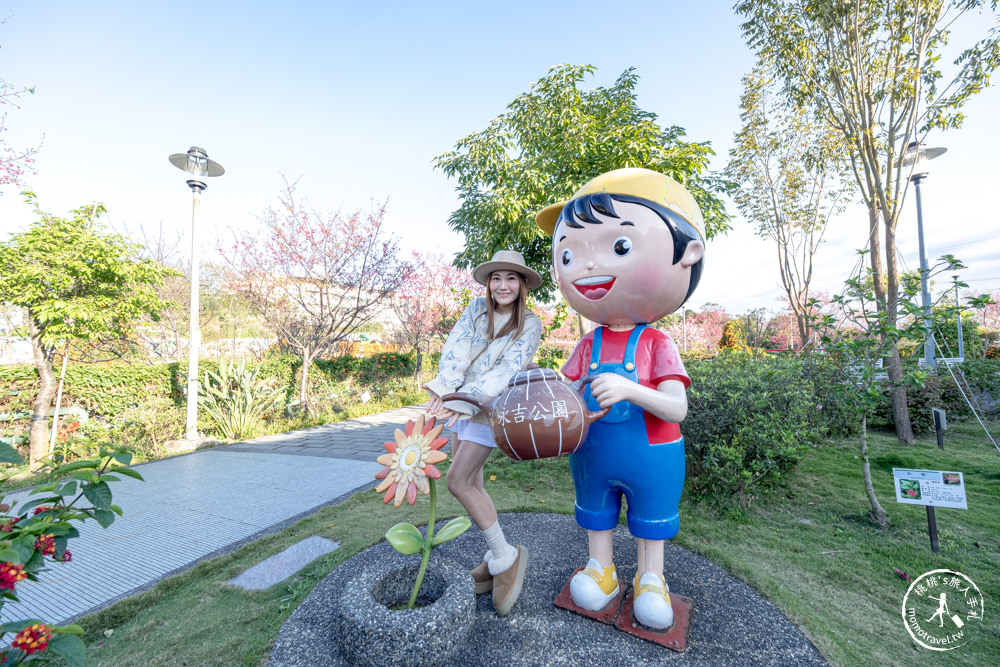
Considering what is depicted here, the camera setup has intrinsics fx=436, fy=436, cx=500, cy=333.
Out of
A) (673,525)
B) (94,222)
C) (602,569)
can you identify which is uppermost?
(94,222)

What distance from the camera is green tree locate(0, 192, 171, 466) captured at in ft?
15.6

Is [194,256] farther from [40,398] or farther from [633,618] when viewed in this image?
[633,618]

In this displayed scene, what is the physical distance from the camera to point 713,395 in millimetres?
3604

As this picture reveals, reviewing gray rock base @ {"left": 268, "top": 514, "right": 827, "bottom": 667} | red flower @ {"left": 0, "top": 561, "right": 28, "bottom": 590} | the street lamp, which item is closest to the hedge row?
gray rock base @ {"left": 268, "top": 514, "right": 827, "bottom": 667}

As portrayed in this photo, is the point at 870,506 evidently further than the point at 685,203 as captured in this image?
Yes

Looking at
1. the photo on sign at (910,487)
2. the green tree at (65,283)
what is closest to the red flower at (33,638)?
the photo on sign at (910,487)

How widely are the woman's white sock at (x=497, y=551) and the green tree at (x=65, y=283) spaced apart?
5471 mm

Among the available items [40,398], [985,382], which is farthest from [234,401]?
[985,382]

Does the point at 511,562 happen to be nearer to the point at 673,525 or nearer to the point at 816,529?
the point at 673,525

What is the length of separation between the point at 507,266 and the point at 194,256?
243 inches

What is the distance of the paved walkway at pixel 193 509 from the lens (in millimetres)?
2629

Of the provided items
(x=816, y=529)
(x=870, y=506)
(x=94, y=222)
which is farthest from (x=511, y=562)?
(x=94, y=222)

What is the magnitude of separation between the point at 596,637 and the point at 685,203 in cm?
203

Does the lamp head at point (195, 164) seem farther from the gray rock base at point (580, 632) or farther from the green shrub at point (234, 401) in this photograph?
the gray rock base at point (580, 632)
